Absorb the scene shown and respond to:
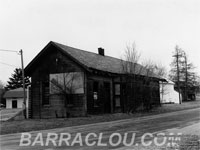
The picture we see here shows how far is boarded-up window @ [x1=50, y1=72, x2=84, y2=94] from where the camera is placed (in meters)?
24.8

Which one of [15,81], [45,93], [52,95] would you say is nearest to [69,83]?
[52,95]

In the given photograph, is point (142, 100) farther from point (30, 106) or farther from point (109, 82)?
Result: point (30, 106)

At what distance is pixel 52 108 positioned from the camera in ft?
85.9

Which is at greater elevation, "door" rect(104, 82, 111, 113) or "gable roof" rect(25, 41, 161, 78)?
"gable roof" rect(25, 41, 161, 78)

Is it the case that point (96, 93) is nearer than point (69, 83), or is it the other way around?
point (69, 83)

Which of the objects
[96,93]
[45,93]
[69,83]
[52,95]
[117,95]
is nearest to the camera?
[69,83]

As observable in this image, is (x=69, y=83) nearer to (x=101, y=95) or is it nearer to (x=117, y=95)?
(x=101, y=95)

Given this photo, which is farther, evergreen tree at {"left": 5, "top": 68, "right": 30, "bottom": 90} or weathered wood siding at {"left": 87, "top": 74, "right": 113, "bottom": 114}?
evergreen tree at {"left": 5, "top": 68, "right": 30, "bottom": 90}

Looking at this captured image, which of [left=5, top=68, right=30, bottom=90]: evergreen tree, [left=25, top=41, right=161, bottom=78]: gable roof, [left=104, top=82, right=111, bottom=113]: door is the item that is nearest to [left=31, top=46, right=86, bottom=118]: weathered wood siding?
[left=25, top=41, right=161, bottom=78]: gable roof

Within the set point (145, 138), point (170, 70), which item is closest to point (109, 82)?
point (145, 138)

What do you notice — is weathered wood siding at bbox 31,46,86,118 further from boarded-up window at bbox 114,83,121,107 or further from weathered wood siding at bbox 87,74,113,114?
boarded-up window at bbox 114,83,121,107

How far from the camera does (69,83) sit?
25.2m

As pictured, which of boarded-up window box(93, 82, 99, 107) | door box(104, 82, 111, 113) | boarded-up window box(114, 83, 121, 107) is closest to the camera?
boarded-up window box(93, 82, 99, 107)

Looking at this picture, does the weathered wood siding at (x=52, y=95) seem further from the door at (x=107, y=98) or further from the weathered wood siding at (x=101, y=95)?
the door at (x=107, y=98)
